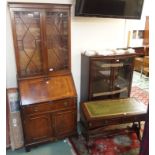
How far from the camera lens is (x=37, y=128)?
2.39 m

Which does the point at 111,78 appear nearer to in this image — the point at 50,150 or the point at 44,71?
the point at 44,71

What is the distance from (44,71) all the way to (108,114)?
1110 mm

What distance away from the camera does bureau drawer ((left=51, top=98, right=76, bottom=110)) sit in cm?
239

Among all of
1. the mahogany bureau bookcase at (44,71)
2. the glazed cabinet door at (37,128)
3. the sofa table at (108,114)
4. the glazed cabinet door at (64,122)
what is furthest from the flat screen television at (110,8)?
the glazed cabinet door at (37,128)

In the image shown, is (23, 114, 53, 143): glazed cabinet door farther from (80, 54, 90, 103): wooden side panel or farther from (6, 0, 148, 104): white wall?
(80, 54, 90, 103): wooden side panel

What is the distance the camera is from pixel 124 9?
2621 millimetres

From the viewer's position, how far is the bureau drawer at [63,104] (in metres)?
2.39

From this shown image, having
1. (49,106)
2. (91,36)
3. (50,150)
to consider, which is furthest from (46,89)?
(91,36)

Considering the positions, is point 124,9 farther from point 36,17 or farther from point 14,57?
point 14,57

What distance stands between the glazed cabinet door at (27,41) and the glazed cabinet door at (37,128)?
615mm

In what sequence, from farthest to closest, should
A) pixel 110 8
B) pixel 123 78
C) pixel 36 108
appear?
1. pixel 123 78
2. pixel 110 8
3. pixel 36 108

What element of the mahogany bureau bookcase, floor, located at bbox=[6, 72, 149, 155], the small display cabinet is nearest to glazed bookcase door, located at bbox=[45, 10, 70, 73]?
the mahogany bureau bookcase

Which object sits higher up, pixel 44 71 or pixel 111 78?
pixel 44 71
